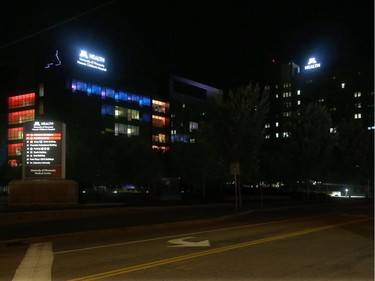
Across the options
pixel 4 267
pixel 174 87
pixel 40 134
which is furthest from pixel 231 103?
pixel 174 87

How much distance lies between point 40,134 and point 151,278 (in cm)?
2114

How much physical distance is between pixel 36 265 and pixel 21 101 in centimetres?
9048

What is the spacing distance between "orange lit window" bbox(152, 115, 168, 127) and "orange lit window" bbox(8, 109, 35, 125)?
1080 inches

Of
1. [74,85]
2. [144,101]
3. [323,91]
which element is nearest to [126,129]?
[144,101]

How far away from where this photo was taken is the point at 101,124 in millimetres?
95188

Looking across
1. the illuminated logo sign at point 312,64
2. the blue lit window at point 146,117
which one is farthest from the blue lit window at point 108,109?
the illuminated logo sign at point 312,64

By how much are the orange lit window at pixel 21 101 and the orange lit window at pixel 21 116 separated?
133 centimetres

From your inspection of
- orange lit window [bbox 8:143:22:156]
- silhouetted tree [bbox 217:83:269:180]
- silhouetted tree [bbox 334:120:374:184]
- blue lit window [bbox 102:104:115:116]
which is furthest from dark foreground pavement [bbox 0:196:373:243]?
blue lit window [bbox 102:104:115:116]

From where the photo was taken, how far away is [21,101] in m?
96.4

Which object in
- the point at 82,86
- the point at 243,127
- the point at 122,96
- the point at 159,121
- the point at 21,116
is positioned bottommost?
the point at 243,127

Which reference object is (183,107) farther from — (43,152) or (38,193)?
(38,193)

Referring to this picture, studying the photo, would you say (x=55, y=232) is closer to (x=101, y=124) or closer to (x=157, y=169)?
(x=157, y=169)

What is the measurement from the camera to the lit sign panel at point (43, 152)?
28.5 m

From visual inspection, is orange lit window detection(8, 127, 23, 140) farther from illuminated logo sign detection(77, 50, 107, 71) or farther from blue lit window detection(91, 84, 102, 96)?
illuminated logo sign detection(77, 50, 107, 71)
